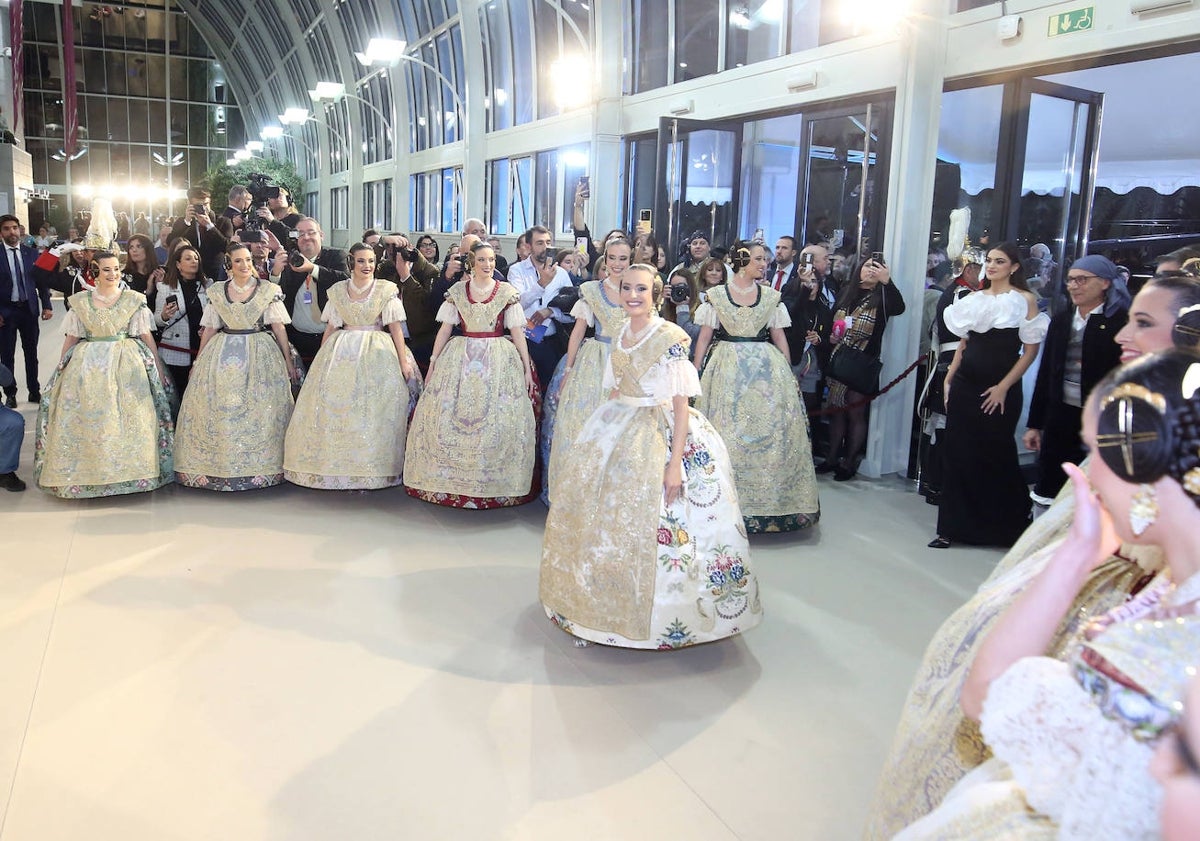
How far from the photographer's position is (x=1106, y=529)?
4.28 feet

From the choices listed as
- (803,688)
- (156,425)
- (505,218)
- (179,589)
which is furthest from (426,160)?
(803,688)

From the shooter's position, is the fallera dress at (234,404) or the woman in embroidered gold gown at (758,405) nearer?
the woman in embroidered gold gown at (758,405)

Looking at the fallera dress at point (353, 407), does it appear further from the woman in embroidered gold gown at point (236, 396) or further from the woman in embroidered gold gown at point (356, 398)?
the woman in embroidered gold gown at point (236, 396)

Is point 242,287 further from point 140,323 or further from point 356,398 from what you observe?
point 356,398

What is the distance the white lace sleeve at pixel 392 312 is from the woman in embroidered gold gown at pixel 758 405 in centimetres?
184

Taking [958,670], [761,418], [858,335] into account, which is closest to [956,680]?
[958,670]

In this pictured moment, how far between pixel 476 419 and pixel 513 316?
64 centimetres

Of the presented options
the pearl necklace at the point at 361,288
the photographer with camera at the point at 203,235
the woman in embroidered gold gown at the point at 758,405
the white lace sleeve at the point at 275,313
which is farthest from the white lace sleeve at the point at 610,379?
the photographer with camera at the point at 203,235

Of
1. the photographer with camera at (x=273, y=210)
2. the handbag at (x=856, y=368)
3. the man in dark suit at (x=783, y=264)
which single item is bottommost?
the handbag at (x=856, y=368)

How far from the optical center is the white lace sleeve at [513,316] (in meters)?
5.45

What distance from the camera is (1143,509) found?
1.22m

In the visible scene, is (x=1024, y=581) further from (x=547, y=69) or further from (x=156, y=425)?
(x=547, y=69)

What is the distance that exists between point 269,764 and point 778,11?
7.32m

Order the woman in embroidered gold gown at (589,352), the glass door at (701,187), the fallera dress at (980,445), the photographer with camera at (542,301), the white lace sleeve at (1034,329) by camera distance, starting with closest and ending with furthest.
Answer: the white lace sleeve at (1034,329) < the fallera dress at (980,445) < the woman in embroidered gold gown at (589,352) < the photographer with camera at (542,301) < the glass door at (701,187)
